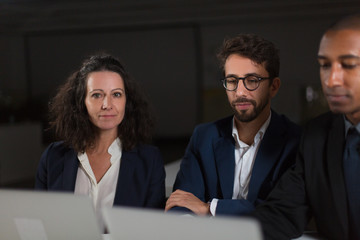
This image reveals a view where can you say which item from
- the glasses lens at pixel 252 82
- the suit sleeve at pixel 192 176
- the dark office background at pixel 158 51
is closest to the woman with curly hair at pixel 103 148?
the suit sleeve at pixel 192 176

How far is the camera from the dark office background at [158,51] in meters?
8.42

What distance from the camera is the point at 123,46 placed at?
11016 mm

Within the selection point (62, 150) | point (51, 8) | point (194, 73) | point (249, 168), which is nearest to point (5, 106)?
point (51, 8)

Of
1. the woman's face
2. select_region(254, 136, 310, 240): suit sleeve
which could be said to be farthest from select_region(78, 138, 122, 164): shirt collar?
select_region(254, 136, 310, 240): suit sleeve

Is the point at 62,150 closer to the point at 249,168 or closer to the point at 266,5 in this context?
the point at 249,168

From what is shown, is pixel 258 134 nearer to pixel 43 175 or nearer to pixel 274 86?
pixel 274 86

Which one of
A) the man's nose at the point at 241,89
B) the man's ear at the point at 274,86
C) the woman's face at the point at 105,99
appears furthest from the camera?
the woman's face at the point at 105,99

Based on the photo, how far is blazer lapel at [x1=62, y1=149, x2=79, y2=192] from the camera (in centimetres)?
215

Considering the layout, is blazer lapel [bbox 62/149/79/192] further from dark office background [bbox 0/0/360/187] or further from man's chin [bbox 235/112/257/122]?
dark office background [bbox 0/0/360/187]

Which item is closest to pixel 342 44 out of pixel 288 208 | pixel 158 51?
pixel 288 208

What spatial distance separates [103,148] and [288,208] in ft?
3.46

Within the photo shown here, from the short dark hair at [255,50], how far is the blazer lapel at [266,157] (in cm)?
29

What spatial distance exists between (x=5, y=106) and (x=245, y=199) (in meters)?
8.35

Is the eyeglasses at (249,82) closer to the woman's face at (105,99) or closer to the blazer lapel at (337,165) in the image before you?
the blazer lapel at (337,165)
